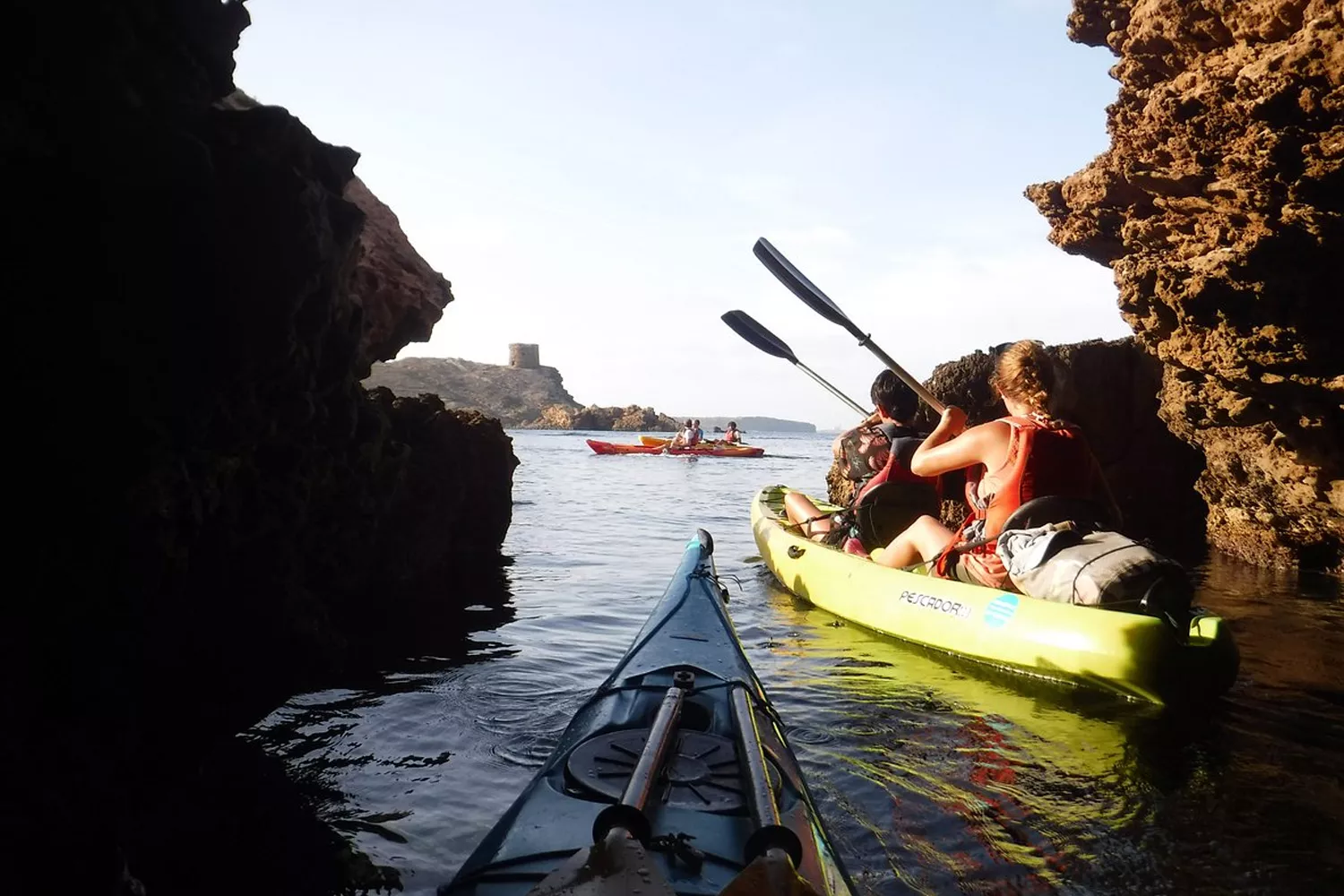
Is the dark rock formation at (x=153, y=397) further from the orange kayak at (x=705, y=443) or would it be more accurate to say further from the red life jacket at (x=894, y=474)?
the orange kayak at (x=705, y=443)

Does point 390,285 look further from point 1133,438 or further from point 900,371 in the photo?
point 1133,438

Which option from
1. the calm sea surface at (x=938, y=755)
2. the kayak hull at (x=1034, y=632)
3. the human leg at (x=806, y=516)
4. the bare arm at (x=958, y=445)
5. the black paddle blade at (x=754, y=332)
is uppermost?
the black paddle blade at (x=754, y=332)

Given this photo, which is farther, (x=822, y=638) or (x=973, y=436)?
(x=822, y=638)

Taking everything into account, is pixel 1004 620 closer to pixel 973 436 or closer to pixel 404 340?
pixel 973 436

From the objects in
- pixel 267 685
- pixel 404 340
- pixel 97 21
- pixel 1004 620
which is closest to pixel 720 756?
pixel 267 685

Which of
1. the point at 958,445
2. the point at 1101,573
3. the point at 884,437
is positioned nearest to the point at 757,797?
the point at 1101,573

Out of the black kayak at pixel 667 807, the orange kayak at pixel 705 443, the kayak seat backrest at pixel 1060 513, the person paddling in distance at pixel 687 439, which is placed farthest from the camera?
the orange kayak at pixel 705 443

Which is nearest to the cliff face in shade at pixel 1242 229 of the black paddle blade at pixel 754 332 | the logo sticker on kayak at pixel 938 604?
the black paddle blade at pixel 754 332

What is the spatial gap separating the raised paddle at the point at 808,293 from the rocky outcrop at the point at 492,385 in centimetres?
8062

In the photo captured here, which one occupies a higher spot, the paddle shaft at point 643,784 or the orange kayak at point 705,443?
the orange kayak at point 705,443

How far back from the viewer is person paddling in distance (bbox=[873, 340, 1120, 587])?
5.01 metres

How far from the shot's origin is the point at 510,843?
7.04 feet

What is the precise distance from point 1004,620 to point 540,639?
10.4ft

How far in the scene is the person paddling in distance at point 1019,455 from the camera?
5012mm
